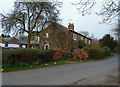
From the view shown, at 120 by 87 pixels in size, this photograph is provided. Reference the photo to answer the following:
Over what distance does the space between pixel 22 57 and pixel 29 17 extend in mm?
10808

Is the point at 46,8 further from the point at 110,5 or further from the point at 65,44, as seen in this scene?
the point at 110,5

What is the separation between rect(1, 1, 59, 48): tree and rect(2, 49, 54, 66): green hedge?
725 cm

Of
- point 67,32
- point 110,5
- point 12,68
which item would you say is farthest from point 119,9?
point 67,32

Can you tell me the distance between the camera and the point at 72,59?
24750mm

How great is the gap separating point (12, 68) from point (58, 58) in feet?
28.3

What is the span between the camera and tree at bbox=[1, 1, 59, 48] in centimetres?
2289

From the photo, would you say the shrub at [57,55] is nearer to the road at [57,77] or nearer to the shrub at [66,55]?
the shrub at [66,55]

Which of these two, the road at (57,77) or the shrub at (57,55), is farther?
the shrub at (57,55)

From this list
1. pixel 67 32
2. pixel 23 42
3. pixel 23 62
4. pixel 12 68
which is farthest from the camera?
pixel 23 42

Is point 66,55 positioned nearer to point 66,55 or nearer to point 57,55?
point 66,55

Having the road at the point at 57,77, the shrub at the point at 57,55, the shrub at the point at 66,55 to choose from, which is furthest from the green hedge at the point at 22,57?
the shrub at the point at 66,55

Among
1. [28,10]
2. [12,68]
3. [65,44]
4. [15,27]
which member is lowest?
[12,68]

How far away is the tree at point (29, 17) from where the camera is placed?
22891mm

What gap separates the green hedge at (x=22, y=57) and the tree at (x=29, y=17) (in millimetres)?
7251
